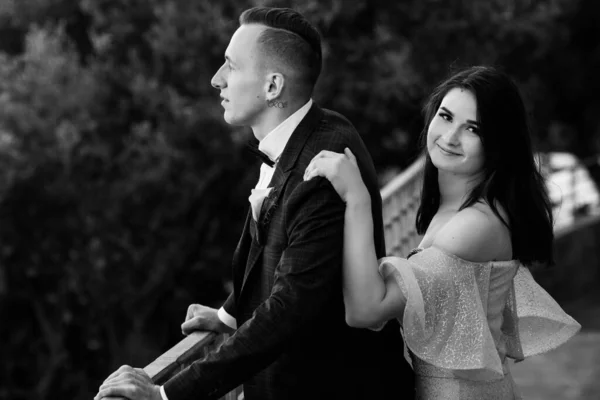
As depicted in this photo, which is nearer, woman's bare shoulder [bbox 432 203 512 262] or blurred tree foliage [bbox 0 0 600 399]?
woman's bare shoulder [bbox 432 203 512 262]

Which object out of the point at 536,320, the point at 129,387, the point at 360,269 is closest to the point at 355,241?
the point at 360,269

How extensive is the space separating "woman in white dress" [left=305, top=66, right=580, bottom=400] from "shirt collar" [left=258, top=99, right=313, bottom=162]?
0.39 metres

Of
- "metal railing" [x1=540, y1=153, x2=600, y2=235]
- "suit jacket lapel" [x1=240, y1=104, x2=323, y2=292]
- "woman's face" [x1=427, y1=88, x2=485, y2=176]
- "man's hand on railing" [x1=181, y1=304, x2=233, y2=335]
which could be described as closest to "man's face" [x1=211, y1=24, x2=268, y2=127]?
"suit jacket lapel" [x1=240, y1=104, x2=323, y2=292]

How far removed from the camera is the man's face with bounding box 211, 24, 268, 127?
8.61ft

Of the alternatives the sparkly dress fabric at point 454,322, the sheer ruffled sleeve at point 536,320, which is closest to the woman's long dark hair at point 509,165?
the sparkly dress fabric at point 454,322

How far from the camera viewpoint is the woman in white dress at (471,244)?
105 inches

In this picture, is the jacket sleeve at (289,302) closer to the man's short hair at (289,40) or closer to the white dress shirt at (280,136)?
the white dress shirt at (280,136)

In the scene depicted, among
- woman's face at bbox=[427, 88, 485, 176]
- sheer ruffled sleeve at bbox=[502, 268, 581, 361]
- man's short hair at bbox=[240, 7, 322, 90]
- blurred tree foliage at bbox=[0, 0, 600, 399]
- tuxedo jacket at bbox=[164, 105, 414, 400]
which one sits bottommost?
sheer ruffled sleeve at bbox=[502, 268, 581, 361]

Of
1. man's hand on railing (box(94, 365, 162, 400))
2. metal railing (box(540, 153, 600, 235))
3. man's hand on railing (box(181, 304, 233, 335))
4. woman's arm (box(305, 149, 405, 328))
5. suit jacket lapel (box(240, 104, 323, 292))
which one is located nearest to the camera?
man's hand on railing (box(94, 365, 162, 400))

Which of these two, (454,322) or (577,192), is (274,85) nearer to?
(454,322)

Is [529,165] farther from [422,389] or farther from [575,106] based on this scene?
[575,106]

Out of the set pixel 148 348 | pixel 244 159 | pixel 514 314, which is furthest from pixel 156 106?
pixel 514 314

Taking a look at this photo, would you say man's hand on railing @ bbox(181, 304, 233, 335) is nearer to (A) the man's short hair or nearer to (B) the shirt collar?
(B) the shirt collar

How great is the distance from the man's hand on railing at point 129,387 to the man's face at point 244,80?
0.70m
